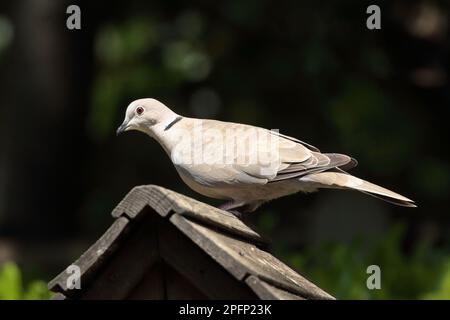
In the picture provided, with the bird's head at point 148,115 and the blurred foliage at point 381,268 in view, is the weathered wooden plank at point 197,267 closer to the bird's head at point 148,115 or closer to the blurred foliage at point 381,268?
the bird's head at point 148,115

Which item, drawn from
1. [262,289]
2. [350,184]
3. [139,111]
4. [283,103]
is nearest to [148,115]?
[139,111]

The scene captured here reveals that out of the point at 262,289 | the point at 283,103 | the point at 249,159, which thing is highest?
the point at 249,159

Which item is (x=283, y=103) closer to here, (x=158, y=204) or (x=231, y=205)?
(x=231, y=205)

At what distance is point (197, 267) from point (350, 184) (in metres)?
1.56

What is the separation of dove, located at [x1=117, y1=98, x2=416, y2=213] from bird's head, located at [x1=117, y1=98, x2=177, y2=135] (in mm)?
159

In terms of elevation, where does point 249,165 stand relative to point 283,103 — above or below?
above

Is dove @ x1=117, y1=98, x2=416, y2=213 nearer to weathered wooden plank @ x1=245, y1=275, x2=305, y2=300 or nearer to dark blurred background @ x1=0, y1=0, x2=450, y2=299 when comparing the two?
weathered wooden plank @ x1=245, y1=275, x2=305, y2=300

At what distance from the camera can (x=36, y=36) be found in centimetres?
948

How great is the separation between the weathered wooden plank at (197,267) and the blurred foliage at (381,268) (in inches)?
85.7

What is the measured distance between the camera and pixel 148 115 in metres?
5.07

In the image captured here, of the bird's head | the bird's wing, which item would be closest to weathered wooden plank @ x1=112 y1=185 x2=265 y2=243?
the bird's wing

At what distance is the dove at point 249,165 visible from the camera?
15.0 ft

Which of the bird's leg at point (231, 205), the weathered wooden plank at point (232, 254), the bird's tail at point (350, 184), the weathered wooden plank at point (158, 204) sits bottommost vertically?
the bird's leg at point (231, 205)

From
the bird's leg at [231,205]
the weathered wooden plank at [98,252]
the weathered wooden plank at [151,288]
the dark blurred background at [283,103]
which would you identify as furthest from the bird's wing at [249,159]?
the dark blurred background at [283,103]
